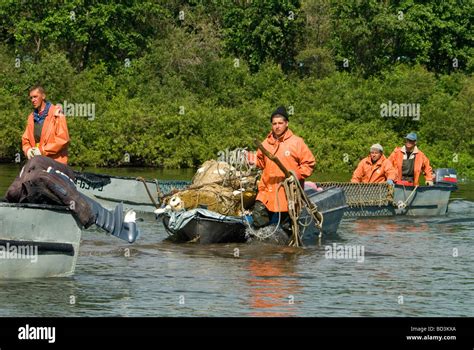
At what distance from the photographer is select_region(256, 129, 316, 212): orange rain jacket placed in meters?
18.8

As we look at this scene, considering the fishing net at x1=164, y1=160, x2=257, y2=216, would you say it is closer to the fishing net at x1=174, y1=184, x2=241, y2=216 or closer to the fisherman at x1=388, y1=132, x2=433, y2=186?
the fishing net at x1=174, y1=184, x2=241, y2=216

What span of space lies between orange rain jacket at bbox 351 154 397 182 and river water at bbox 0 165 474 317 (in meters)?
3.96

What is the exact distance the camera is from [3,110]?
41750 mm

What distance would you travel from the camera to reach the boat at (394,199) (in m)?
25.7

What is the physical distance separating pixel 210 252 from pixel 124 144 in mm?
22352

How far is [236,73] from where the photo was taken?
4741cm

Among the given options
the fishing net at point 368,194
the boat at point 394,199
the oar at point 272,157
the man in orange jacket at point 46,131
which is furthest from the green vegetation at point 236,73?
the man in orange jacket at point 46,131

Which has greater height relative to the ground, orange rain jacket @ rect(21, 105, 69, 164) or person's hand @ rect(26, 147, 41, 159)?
orange rain jacket @ rect(21, 105, 69, 164)

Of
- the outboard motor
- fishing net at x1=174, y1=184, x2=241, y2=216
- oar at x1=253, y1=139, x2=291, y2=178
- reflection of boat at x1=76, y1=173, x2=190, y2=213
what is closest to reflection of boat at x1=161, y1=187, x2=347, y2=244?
fishing net at x1=174, y1=184, x2=241, y2=216

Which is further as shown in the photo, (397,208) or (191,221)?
(397,208)

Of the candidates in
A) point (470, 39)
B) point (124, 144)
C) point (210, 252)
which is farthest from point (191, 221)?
point (470, 39)

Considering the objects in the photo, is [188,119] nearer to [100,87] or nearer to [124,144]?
[124,144]

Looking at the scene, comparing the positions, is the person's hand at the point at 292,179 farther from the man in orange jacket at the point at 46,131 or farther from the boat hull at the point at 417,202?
the boat hull at the point at 417,202

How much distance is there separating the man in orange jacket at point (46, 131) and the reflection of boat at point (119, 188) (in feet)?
26.0
